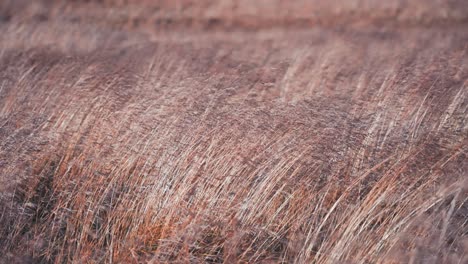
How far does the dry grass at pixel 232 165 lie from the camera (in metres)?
3.23

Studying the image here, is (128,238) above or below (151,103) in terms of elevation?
below

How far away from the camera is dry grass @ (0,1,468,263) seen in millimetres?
3227

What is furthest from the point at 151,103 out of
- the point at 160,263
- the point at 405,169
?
the point at 405,169

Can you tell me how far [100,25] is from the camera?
1081 cm

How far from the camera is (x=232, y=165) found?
3.70 meters

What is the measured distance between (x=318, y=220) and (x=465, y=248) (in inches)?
33.6

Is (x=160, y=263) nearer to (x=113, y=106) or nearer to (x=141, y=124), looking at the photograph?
(x=141, y=124)

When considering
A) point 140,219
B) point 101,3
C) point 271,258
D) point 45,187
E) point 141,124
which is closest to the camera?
point 271,258

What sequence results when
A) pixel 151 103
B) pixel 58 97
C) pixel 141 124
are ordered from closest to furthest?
pixel 141 124, pixel 151 103, pixel 58 97

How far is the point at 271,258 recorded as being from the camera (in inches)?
127

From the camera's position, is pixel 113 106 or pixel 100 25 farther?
pixel 100 25

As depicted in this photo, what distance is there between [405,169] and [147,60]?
Answer: 12.0 feet

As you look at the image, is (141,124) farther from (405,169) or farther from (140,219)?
(405,169)

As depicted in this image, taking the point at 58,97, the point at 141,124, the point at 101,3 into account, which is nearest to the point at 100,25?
the point at 101,3
